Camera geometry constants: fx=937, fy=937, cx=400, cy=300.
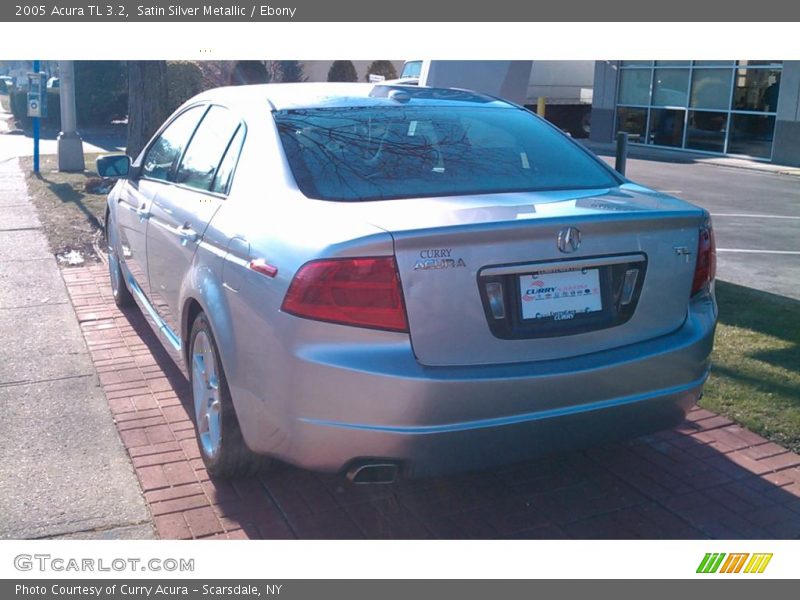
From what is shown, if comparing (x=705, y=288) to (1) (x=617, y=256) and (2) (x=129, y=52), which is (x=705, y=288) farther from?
(2) (x=129, y=52)

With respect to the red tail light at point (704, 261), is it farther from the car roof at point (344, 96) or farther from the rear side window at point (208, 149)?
the rear side window at point (208, 149)

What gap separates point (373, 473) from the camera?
343cm

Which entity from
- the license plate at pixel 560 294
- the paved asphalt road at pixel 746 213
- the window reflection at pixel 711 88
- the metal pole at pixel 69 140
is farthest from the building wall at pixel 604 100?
the license plate at pixel 560 294

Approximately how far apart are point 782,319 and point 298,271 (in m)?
4.51

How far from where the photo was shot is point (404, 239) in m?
3.28

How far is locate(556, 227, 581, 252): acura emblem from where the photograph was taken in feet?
11.3

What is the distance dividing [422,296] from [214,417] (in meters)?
1.34

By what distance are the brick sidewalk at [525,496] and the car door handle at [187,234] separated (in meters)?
1.03

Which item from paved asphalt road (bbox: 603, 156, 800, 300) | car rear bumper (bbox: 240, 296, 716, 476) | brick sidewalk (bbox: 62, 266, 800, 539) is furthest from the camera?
paved asphalt road (bbox: 603, 156, 800, 300)

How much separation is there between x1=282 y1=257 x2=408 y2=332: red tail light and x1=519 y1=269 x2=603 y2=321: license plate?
1.60ft

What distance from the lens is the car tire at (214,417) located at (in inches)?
155

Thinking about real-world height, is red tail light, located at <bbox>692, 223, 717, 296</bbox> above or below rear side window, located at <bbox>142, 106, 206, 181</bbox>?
below

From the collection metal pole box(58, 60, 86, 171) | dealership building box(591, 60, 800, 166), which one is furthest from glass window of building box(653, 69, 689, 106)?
metal pole box(58, 60, 86, 171)

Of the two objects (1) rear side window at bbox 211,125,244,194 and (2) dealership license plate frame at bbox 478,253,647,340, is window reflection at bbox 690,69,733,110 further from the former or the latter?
(2) dealership license plate frame at bbox 478,253,647,340
